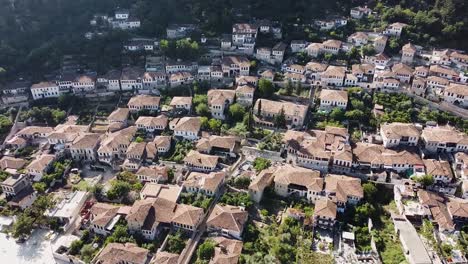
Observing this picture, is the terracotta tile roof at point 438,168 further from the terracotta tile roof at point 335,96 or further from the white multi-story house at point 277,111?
the white multi-story house at point 277,111

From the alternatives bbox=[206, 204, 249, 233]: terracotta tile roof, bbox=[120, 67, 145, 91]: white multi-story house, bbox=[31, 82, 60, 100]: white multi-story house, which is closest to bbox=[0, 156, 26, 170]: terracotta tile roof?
bbox=[31, 82, 60, 100]: white multi-story house

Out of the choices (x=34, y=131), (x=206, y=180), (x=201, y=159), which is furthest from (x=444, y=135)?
(x=34, y=131)

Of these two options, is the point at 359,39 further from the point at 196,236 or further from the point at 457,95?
the point at 196,236

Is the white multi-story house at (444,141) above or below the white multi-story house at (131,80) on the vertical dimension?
below

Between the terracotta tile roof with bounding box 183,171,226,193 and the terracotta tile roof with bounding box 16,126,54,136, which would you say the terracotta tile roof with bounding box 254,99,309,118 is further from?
the terracotta tile roof with bounding box 16,126,54,136

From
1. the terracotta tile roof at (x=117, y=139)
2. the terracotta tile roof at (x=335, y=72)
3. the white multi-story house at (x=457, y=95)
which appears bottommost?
the terracotta tile roof at (x=117, y=139)

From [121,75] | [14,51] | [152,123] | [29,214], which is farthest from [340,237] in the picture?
[14,51]

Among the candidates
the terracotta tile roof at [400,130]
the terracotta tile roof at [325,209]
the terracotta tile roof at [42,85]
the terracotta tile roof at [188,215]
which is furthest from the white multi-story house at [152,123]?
the terracotta tile roof at [400,130]

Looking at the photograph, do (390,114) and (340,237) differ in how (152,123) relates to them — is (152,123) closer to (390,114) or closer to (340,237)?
(340,237)
